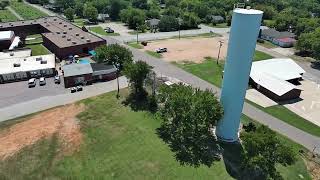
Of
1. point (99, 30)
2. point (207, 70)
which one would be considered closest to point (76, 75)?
point (207, 70)

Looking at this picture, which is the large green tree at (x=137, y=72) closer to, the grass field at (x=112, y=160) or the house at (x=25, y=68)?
the grass field at (x=112, y=160)

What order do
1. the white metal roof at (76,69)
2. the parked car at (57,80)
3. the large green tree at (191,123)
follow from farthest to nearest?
the parked car at (57,80) → the white metal roof at (76,69) → the large green tree at (191,123)

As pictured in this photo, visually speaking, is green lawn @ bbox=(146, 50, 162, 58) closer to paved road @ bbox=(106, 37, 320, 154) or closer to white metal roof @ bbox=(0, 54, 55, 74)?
paved road @ bbox=(106, 37, 320, 154)

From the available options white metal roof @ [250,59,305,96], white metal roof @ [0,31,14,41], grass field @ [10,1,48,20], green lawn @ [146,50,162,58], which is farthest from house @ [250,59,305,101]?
grass field @ [10,1,48,20]

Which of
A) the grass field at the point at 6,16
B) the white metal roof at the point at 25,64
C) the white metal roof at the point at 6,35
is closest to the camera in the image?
the white metal roof at the point at 25,64

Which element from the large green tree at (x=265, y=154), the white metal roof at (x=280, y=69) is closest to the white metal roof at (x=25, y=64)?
the white metal roof at (x=280, y=69)

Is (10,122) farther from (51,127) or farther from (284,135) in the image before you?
(284,135)
